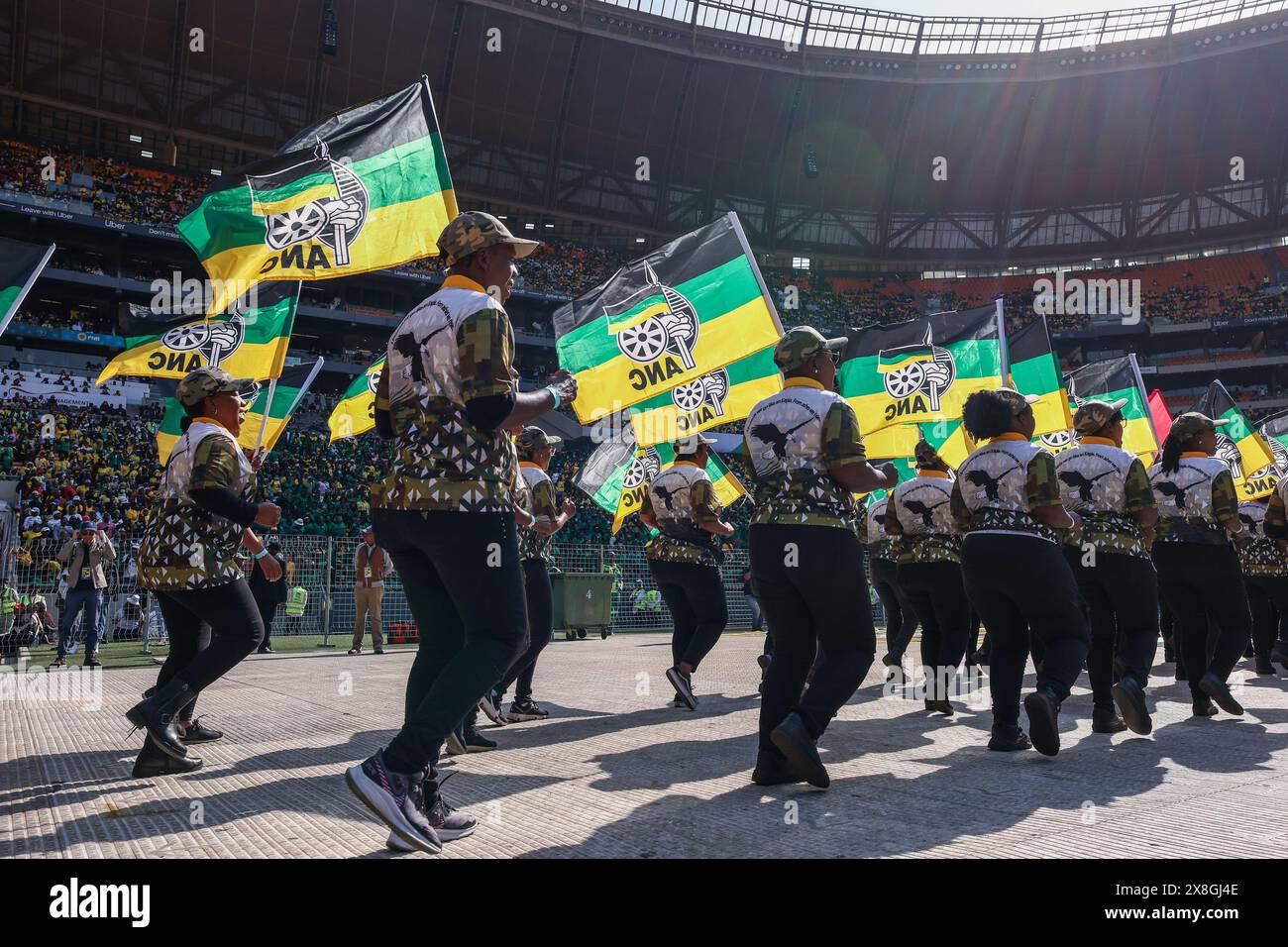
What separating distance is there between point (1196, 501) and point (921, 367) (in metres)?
4.82

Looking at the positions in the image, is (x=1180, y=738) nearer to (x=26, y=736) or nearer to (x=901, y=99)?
(x=26, y=736)

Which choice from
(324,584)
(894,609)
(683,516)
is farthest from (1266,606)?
(324,584)

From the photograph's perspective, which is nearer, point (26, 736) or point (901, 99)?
point (26, 736)

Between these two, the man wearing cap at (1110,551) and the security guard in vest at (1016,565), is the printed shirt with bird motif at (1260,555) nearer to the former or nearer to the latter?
the man wearing cap at (1110,551)

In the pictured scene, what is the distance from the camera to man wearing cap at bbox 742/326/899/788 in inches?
158

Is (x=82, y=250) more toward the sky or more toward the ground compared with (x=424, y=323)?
more toward the sky

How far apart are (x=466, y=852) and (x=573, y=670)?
7264mm

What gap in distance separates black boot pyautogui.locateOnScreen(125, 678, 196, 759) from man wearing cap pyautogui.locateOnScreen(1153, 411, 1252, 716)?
595 cm

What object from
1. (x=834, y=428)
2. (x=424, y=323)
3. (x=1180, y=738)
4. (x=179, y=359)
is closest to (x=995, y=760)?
(x=1180, y=738)

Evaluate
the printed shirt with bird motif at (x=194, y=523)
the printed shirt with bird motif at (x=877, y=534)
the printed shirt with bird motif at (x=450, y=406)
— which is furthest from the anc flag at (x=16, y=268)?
the printed shirt with bird motif at (x=877, y=534)

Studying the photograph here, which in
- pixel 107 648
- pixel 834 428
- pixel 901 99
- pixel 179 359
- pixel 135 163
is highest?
pixel 901 99

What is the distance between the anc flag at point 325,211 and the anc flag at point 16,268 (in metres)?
0.89
